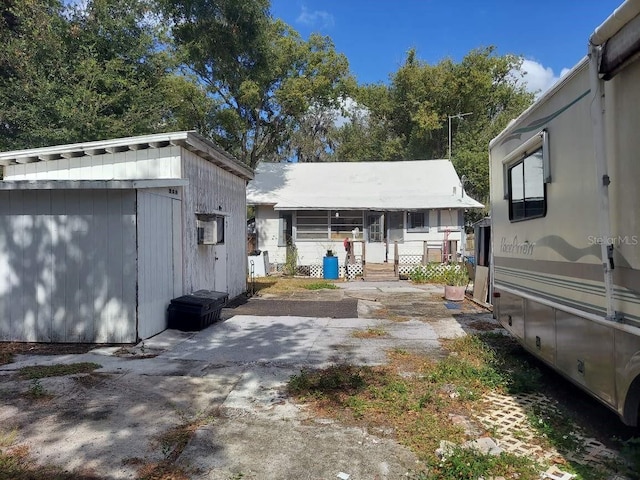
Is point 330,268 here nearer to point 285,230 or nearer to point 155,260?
point 285,230

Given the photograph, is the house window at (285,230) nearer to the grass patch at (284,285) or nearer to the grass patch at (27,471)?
the grass patch at (284,285)

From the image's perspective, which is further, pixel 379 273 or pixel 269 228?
pixel 269 228

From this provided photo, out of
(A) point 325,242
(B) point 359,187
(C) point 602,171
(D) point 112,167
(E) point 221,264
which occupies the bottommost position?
(E) point 221,264

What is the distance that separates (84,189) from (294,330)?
3988mm

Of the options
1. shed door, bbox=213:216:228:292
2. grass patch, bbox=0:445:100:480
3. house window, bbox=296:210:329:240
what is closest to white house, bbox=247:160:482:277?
house window, bbox=296:210:329:240

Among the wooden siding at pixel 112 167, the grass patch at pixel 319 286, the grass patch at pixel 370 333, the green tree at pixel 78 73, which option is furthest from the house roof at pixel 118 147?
the green tree at pixel 78 73

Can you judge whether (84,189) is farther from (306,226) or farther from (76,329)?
(306,226)

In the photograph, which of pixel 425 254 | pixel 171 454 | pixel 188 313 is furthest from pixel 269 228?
pixel 171 454

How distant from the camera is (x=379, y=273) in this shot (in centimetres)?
1655

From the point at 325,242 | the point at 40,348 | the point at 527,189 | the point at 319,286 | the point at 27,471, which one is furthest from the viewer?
the point at 325,242

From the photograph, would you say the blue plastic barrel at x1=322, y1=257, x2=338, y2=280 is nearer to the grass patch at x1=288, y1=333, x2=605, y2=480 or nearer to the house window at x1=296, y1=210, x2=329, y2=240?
the house window at x1=296, y1=210, x2=329, y2=240

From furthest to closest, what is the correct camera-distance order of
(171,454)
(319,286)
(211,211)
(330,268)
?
(330,268), (319,286), (211,211), (171,454)

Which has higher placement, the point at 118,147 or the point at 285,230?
the point at 118,147

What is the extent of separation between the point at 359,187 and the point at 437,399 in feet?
51.0
